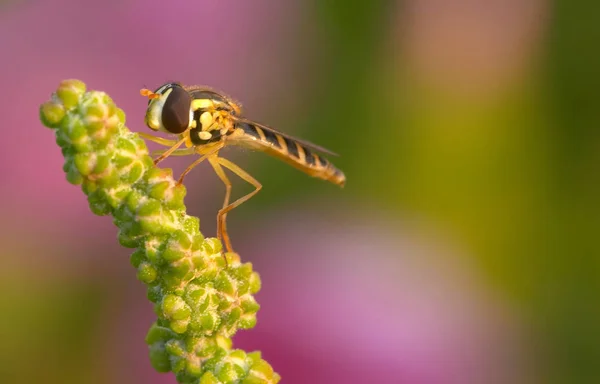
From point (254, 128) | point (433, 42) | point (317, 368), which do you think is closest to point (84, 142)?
point (254, 128)

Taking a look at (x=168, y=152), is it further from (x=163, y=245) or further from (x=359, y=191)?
(x=359, y=191)

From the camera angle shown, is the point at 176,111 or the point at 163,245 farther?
the point at 176,111

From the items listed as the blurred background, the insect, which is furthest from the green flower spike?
the blurred background

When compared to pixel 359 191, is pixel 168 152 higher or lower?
lower

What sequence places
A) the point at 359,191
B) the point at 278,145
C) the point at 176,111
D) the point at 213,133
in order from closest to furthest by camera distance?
the point at 176,111, the point at 213,133, the point at 278,145, the point at 359,191

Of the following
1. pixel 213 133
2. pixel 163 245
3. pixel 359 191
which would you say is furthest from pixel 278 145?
pixel 359 191

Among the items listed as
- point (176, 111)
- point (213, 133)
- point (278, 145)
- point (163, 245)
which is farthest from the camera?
point (278, 145)

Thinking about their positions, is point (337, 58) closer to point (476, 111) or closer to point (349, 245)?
point (476, 111)

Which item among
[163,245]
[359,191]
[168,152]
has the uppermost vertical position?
[359,191]
